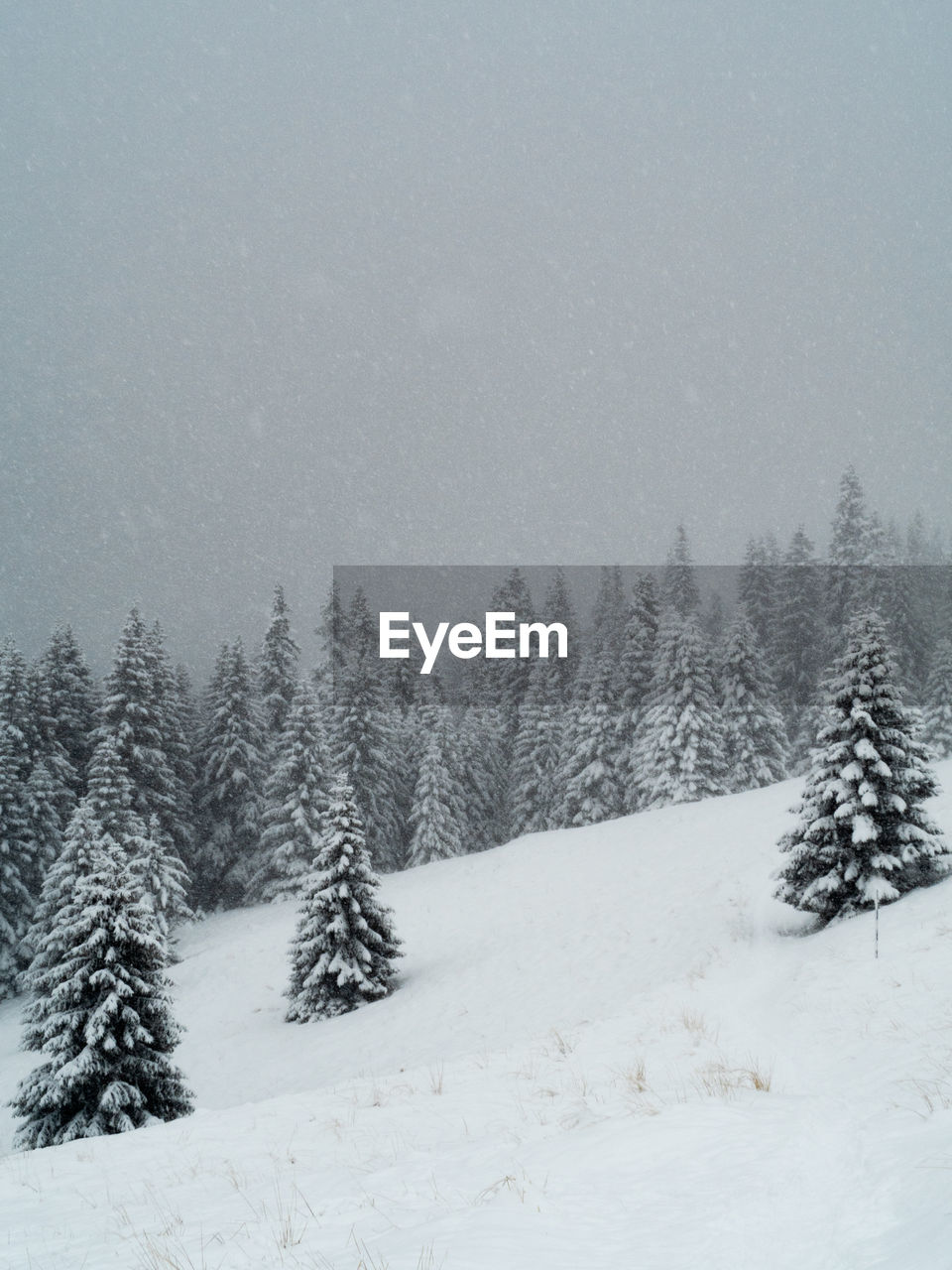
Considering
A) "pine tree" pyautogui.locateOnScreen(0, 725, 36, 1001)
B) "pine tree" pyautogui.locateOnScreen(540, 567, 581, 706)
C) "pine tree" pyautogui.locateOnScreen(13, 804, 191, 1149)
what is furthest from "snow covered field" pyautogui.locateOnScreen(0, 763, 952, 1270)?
"pine tree" pyautogui.locateOnScreen(540, 567, 581, 706)

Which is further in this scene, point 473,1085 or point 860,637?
point 860,637

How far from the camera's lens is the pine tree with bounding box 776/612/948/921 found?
44.7ft

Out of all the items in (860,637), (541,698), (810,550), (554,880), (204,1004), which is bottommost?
(204,1004)

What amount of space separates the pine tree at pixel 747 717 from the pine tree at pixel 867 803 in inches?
984

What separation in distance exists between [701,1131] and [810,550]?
52.3 m

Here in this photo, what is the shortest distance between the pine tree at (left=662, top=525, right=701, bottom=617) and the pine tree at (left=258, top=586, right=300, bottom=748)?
25657 mm

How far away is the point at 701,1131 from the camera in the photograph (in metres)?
5.11

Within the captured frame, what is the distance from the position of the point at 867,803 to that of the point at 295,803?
95.7 feet

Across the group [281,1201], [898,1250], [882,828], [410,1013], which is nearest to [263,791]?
[410,1013]

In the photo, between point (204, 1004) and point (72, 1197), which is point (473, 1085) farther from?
point (204, 1004)

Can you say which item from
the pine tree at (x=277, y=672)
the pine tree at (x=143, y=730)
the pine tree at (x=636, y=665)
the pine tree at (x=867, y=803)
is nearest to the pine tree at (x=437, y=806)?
the pine tree at (x=277, y=672)

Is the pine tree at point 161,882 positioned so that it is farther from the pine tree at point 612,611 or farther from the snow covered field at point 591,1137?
the pine tree at point 612,611

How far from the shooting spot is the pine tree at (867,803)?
13.6 metres

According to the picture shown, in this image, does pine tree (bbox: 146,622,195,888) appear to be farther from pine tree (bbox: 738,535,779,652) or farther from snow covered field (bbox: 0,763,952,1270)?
pine tree (bbox: 738,535,779,652)
